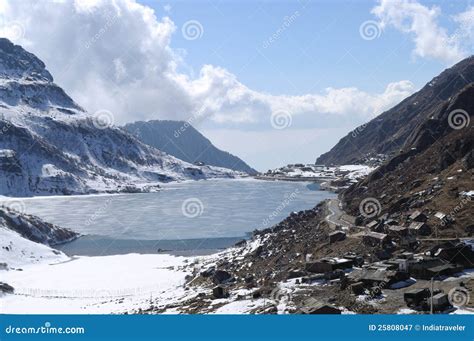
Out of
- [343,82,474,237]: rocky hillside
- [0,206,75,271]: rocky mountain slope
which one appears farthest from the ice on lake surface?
[343,82,474,237]: rocky hillside

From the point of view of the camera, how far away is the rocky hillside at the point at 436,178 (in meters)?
62.5

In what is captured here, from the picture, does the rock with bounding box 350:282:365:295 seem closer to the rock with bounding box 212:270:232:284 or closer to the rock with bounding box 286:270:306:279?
the rock with bounding box 286:270:306:279

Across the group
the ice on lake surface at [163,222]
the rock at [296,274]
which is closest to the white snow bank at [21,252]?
the ice on lake surface at [163,222]

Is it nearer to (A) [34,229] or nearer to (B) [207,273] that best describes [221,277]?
(B) [207,273]

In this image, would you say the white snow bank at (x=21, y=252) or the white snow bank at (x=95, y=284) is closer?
the white snow bank at (x=95, y=284)

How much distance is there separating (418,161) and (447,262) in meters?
68.9

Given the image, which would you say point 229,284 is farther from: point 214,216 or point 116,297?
point 214,216

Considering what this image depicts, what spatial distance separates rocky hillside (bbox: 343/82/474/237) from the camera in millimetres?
62497

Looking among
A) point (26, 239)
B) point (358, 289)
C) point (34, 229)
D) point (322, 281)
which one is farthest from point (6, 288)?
point (358, 289)

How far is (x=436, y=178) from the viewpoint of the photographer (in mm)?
85625

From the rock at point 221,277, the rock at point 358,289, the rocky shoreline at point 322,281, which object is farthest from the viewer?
the rock at point 221,277

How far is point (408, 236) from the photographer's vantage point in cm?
5678

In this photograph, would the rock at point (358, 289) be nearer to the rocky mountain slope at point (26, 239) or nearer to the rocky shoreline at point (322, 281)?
the rocky shoreline at point (322, 281)

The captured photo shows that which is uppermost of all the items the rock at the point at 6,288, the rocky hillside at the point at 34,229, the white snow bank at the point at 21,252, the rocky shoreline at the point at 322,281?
the rocky hillside at the point at 34,229
